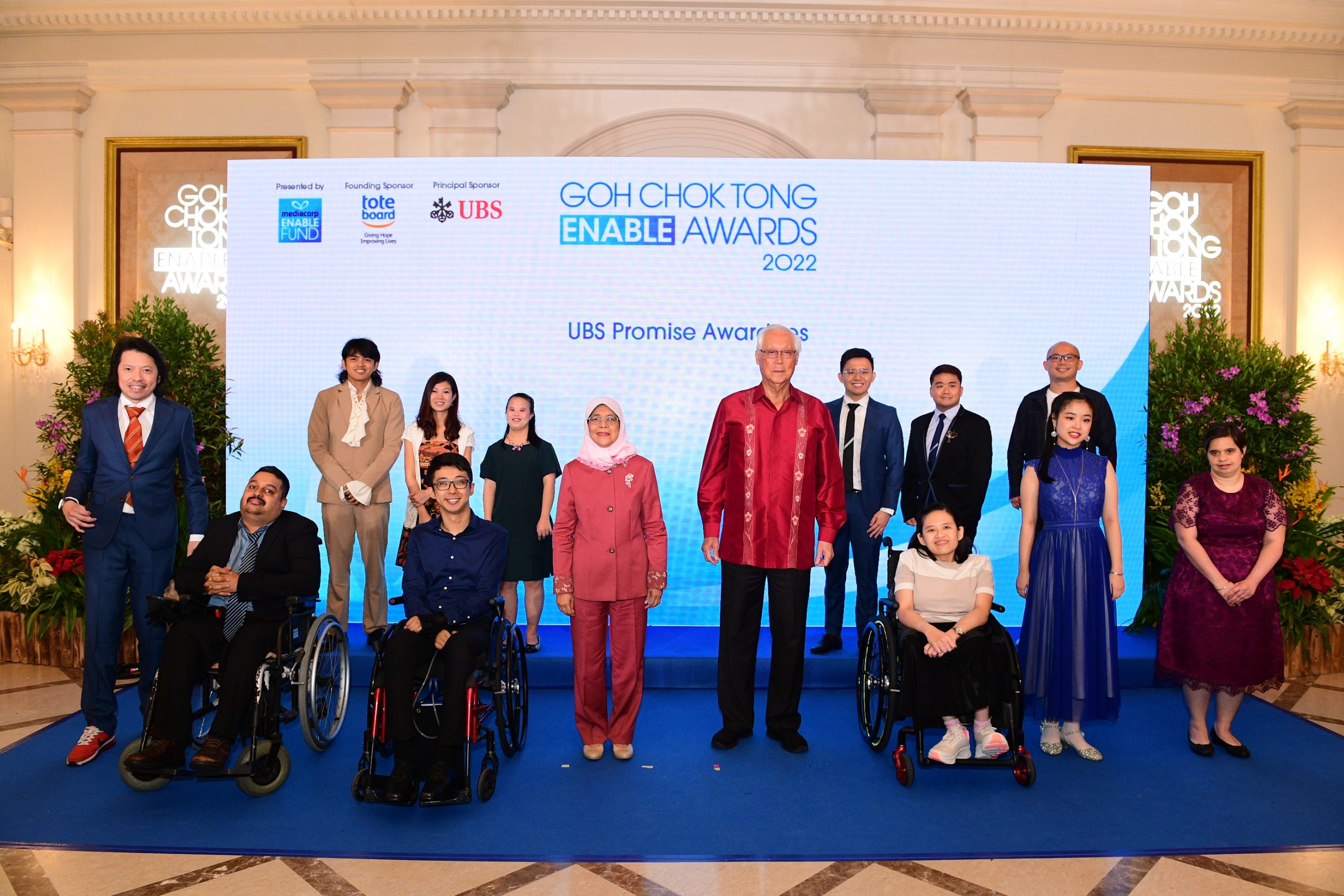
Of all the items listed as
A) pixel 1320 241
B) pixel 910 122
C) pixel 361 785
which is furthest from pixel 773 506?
pixel 1320 241

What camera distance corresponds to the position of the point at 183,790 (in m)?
2.86

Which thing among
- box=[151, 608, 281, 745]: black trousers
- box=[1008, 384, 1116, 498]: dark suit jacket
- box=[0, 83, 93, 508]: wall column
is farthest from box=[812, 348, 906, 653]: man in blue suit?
box=[0, 83, 93, 508]: wall column

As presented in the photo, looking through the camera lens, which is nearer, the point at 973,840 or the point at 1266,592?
the point at 973,840

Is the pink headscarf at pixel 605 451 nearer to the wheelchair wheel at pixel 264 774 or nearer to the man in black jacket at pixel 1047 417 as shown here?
the wheelchair wheel at pixel 264 774

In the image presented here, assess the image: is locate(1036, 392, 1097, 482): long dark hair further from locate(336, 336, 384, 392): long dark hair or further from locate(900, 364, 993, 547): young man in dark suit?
locate(336, 336, 384, 392): long dark hair

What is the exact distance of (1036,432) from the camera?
12.9 feet

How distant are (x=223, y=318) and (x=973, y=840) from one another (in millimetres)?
5909

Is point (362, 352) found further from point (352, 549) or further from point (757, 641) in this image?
point (757, 641)

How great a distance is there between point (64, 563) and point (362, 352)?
1.96m

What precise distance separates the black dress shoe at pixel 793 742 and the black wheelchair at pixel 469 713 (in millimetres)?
990

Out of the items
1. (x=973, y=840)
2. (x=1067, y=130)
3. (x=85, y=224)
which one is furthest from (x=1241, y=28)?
(x=85, y=224)

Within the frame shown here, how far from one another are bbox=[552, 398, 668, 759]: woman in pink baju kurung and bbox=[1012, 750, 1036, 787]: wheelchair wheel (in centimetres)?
Result: 128

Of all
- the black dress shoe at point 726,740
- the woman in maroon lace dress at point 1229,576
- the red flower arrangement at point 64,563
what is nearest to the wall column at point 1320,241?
the woman in maroon lace dress at point 1229,576

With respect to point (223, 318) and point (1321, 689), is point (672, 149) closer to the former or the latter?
Answer: point (223, 318)
